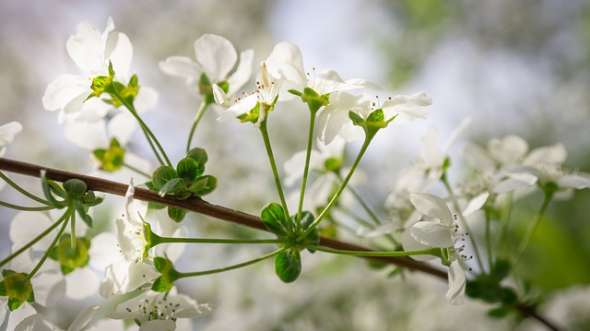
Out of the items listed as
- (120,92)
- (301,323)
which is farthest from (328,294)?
(120,92)

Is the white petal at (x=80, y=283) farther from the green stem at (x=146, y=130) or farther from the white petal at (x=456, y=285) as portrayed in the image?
the white petal at (x=456, y=285)

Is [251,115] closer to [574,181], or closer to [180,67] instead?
[180,67]

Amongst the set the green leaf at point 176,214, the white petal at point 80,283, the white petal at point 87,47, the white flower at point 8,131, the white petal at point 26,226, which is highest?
the white petal at point 87,47

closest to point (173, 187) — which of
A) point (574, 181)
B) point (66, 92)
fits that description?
point (66, 92)

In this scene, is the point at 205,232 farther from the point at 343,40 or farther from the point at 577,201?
the point at 343,40

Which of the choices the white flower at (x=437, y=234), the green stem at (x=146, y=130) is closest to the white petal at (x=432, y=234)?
the white flower at (x=437, y=234)

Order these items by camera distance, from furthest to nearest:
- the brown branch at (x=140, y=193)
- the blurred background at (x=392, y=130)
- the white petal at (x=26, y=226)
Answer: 1. the blurred background at (x=392, y=130)
2. the white petal at (x=26, y=226)
3. the brown branch at (x=140, y=193)

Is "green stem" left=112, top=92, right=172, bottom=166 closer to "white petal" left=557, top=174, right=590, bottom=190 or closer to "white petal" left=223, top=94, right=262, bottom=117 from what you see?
"white petal" left=223, top=94, right=262, bottom=117
